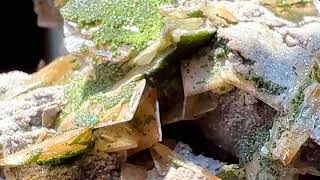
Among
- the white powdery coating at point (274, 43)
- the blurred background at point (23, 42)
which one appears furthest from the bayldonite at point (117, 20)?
the blurred background at point (23, 42)

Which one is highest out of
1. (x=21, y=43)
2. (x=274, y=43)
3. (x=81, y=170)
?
(x=274, y=43)

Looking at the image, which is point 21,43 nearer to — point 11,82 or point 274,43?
point 11,82

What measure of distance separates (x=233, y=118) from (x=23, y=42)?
1.36 m

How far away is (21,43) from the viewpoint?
89.8 inches

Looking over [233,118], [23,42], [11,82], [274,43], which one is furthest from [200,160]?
[23,42]

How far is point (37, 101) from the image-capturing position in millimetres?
1117

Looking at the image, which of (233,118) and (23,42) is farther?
(23,42)

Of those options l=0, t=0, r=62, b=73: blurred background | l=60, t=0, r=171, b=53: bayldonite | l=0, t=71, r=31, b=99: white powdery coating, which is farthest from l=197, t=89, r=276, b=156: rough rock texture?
l=0, t=0, r=62, b=73: blurred background

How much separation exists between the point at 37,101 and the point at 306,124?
43cm

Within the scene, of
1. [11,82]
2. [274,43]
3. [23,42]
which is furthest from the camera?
[23,42]

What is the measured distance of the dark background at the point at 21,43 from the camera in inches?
88.7

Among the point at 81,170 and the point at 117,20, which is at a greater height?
the point at 117,20

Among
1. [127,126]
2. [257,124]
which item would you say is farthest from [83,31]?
[257,124]

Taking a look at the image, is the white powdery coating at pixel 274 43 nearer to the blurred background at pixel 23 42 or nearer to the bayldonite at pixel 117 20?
the bayldonite at pixel 117 20
